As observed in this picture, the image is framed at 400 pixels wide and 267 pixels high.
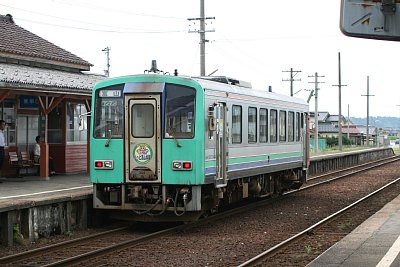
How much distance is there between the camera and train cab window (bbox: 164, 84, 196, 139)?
11.9m

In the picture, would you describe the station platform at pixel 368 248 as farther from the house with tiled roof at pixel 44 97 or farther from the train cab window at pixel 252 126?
the house with tiled roof at pixel 44 97

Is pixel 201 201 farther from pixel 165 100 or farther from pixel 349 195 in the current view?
pixel 349 195

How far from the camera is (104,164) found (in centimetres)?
1223

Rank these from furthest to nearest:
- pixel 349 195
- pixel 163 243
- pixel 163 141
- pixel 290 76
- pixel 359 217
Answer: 1. pixel 290 76
2. pixel 349 195
3. pixel 359 217
4. pixel 163 141
5. pixel 163 243

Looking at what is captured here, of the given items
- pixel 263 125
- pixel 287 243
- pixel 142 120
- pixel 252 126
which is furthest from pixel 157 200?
pixel 263 125

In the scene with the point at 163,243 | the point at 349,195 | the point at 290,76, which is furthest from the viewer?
the point at 290,76

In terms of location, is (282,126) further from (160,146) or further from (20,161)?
(20,161)

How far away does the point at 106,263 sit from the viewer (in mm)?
9227

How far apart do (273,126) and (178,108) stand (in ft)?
15.3

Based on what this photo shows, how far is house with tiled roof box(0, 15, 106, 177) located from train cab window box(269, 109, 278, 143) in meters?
4.96

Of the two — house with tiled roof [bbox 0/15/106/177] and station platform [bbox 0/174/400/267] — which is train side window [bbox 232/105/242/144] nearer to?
station platform [bbox 0/174/400/267]

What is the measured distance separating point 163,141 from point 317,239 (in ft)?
10.7

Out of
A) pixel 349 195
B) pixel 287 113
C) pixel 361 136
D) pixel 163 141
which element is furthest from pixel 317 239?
pixel 361 136

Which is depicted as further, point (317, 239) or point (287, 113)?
point (287, 113)
